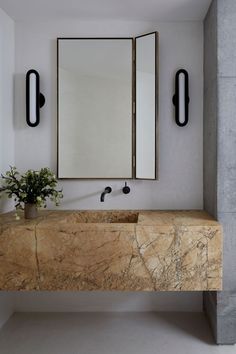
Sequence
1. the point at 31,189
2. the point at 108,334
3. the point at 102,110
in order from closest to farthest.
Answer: the point at 31,189, the point at 108,334, the point at 102,110

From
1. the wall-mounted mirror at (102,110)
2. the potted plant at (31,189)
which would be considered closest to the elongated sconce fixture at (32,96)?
the wall-mounted mirror at (102,110)

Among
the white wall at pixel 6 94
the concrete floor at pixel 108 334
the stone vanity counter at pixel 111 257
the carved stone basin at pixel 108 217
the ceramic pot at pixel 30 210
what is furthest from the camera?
the carved stone basin at pixel 108 217

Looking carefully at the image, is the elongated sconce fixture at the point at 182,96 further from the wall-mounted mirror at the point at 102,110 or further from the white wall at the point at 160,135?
the wall-mounted mirror at the point at 102,110

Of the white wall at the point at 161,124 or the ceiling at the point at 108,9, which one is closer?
the ceiling at the point at 108,9

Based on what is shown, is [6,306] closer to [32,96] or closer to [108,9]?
[32,96]

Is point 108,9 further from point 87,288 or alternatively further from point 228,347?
point 228,347

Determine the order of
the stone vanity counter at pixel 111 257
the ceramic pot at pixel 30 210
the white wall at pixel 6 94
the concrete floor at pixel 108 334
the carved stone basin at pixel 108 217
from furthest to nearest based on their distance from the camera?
the carved stone basin at pixel 108 217 → the white wall at pixel 6 94 → the ceramic pot at pixel 30 210 → the concrete floor at pixel 108 334 → the stone vanity counter at pixel 111 257

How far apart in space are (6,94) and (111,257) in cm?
160

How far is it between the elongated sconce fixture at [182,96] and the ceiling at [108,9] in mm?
466

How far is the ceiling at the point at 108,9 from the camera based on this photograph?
8.57ft

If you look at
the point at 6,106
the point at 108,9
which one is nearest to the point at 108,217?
the point at 6,106

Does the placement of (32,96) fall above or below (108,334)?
above

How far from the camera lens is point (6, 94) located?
9.30ft

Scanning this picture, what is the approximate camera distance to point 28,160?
3.01 metres
